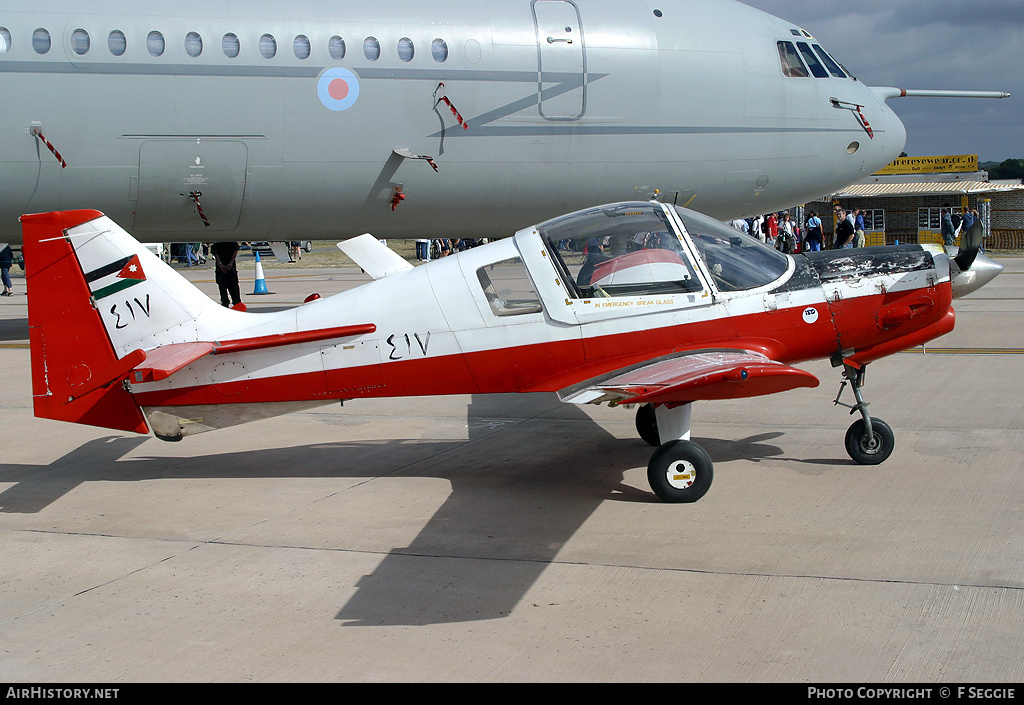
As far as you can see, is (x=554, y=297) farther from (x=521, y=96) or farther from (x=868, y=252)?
(x=521, y=96)

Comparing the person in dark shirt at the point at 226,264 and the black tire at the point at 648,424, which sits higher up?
the person in dark shirt at the point at 226,264

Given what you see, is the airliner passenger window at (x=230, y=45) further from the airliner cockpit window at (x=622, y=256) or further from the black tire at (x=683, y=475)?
the black tire at (x=683, y=475)

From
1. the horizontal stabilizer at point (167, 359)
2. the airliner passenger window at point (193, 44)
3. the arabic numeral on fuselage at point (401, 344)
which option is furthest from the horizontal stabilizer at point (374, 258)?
the airliner passenger window at point (193, 44)

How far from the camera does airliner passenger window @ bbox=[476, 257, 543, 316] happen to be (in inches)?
266

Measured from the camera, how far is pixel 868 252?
6.98 m

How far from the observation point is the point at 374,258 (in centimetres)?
910

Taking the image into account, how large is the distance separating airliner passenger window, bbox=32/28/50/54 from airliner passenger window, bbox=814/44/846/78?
450 inches

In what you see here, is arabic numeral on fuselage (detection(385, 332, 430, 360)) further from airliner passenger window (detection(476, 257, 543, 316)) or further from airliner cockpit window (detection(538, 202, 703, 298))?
airliner cockpit window (detection(538, 202, 703, 298))

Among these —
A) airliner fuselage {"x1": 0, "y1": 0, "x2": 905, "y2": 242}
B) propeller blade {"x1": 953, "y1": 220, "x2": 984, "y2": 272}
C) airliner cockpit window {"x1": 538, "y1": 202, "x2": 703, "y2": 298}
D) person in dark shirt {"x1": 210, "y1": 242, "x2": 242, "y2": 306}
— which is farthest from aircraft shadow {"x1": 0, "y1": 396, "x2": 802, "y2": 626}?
person in dark shirt {"x1": 210, "y1": 242, "x2": 242, "y2": 306}

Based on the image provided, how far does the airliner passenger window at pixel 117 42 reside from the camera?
Answer: 1218cm

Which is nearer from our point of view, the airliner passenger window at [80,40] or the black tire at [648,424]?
the black tire at [648,424]

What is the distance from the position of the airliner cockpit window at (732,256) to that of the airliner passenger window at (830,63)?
9105 mm

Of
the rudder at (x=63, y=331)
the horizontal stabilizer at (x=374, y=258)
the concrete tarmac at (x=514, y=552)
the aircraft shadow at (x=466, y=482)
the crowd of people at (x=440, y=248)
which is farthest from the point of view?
the crowd of people at (x=440, y=248)

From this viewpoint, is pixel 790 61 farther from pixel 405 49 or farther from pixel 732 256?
pixel 732 256
